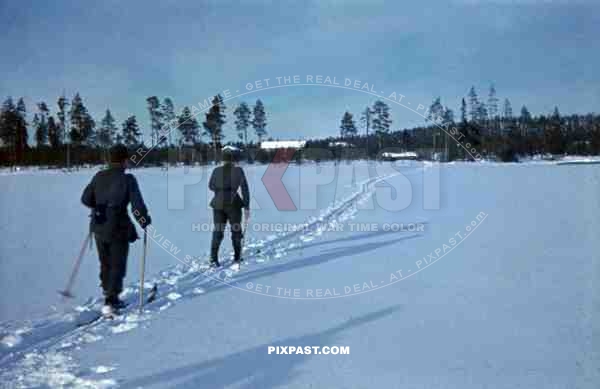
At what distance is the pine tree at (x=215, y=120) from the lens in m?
5.03

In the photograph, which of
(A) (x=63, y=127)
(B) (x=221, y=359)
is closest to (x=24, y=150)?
(A) (x=63, y=127)

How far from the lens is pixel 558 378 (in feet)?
10.1

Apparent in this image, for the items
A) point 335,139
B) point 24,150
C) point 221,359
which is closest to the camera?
point 221,359

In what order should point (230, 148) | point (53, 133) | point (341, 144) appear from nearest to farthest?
point (53, 133), point (341, 144), point (230, 148)

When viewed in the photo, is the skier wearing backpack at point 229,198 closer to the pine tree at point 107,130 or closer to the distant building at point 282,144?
the distant building at point 282,144

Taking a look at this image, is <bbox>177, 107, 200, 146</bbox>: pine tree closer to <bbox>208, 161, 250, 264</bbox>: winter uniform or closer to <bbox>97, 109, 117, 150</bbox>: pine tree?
<bbox>97, 109, 117, 150</bbox>: pine tree

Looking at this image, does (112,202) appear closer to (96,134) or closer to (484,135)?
(96,134)

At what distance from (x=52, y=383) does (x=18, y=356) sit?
695mm

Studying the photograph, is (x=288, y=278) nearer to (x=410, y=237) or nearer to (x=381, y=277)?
(x=381, y=277)

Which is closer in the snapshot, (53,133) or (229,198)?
(53,133)

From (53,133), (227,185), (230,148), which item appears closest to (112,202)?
(53,133)

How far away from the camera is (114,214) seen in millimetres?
4633

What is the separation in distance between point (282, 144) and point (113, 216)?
7.00ft

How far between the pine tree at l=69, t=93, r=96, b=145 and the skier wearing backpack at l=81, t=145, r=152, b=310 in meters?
0.48
